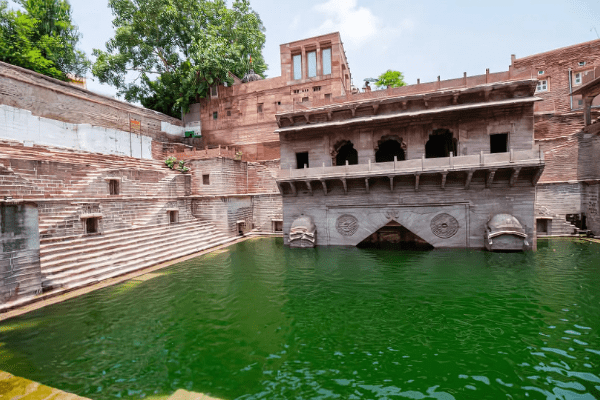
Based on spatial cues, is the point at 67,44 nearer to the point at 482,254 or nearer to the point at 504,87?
the point at 504,87

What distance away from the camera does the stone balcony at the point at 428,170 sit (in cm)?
1412

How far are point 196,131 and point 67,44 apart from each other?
46.8 feet

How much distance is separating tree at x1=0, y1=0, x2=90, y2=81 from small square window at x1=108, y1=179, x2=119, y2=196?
54.9 feet

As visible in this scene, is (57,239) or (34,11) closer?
(57,239)

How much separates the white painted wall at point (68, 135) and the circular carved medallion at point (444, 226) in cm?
2474

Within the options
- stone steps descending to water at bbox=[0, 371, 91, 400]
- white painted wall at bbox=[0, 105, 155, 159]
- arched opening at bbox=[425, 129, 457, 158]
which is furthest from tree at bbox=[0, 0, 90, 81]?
arched opening at bbox=[425, 129, 457, 158]

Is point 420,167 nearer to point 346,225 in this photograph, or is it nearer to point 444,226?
point 444,226

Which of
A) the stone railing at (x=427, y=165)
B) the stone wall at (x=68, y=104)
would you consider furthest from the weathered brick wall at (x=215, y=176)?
the stone wall at (x=68, y=104)

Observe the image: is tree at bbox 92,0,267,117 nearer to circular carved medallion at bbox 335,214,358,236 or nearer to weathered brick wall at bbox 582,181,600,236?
circular carved medallion at bbox 335,214,358,236

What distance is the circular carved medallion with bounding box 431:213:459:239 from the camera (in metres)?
15.9

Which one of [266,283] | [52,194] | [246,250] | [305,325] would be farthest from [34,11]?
[305,325]

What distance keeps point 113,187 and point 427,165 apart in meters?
18.5

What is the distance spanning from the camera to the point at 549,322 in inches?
299

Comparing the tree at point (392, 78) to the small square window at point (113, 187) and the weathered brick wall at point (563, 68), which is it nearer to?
the weathered brick wall at point (563, 68)
